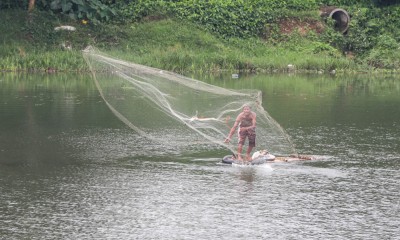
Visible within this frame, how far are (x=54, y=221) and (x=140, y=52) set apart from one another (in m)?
35.5

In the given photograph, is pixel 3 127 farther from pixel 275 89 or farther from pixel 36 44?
pixel 36 44

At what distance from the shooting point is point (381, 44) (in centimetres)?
5372

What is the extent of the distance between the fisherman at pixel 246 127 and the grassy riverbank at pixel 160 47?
1068 inches

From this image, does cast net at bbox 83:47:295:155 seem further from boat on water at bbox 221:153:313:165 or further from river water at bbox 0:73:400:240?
river water at bbox 0:73:400:240

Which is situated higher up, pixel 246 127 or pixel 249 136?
pixel 246 127

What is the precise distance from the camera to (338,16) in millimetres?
57656

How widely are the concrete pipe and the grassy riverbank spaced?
1.78 metres

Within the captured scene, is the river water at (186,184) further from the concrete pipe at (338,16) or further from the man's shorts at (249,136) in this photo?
the concrete pipe at (338,16)

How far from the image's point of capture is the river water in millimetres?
14695

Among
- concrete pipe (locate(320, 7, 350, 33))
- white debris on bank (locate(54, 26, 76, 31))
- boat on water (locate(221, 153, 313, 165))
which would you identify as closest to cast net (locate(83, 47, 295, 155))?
boat on water (locate(221, 153, 313, 165))

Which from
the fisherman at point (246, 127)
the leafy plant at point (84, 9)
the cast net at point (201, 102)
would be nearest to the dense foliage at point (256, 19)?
the leafy plant at point (84, 9)

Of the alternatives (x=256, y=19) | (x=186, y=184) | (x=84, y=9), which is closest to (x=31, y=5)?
(x=84, y=9)

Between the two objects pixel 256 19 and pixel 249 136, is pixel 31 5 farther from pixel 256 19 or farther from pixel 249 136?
pixel 249 136

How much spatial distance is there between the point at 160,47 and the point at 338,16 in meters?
13.6
